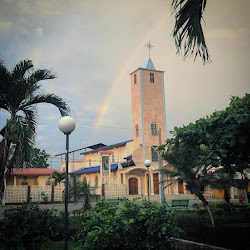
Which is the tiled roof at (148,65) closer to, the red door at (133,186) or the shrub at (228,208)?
the red door at (133,186)

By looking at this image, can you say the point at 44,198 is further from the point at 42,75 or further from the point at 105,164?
the point at 42,75

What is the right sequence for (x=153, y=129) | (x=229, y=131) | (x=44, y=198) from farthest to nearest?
(x=153, y=129) → (x=44, y=198) → (x=229, y=131)

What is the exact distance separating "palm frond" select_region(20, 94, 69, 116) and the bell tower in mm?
24406

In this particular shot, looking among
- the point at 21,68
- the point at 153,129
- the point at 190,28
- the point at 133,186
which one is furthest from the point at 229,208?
the point at 153,129

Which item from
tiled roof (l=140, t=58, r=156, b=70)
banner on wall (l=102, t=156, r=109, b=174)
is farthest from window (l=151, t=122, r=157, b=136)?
banner on wall (l=102, t=156, r=109, b=174)

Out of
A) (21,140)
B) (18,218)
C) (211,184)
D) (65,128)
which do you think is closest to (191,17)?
(65,128)

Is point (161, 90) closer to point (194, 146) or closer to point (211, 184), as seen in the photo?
point (211, 184)

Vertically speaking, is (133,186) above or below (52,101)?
below

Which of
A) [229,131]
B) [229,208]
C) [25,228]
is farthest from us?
[229,208]

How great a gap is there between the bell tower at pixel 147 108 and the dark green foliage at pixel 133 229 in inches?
1126

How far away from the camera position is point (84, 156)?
4662 cm

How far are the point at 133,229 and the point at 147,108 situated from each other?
97.3ft

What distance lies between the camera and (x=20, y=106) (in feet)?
32.0

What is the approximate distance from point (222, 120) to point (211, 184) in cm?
736
